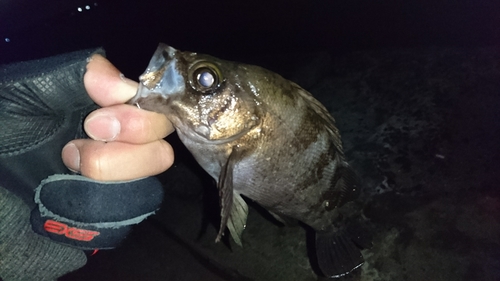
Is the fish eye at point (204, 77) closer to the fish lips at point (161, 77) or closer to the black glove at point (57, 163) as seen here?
the fish lips at point (161, 77)

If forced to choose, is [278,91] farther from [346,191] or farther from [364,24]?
[364,24]

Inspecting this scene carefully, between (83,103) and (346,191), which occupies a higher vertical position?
(83,103)

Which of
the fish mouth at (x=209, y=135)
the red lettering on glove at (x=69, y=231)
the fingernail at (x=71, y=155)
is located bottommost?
the red lettering on glove at (x=69, y=231)


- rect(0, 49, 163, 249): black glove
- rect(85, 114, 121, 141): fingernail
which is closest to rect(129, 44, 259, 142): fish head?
rect(85, 114, 121, 141): fingernail

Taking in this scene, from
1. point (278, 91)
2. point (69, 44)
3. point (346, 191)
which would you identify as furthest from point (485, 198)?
point (69, 44)

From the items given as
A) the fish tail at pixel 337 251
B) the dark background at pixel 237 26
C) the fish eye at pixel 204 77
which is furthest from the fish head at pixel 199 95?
the dark background at pixel 237 26

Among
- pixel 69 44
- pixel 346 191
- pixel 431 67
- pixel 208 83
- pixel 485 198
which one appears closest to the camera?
pixel 208 83
